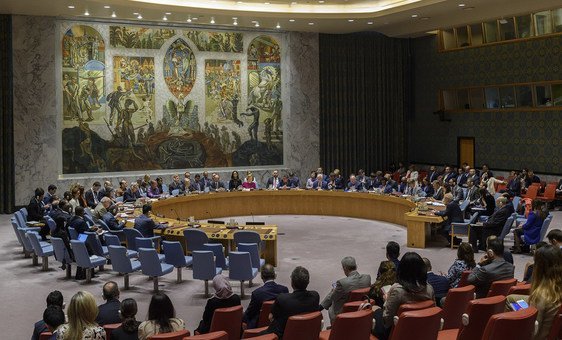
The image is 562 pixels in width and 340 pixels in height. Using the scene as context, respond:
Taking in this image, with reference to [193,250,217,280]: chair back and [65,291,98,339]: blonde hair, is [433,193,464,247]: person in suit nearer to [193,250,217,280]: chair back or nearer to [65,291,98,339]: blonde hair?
[193,250,217,280]: chair back

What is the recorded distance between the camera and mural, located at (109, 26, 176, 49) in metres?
20.3

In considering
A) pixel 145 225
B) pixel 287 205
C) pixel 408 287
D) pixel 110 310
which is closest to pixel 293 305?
pixel 408 287

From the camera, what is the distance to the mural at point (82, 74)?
19766mm

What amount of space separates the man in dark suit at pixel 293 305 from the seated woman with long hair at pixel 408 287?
750 millimetres

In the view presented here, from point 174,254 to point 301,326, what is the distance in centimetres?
570

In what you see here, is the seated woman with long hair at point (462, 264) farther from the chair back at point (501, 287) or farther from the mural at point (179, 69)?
the mural at point (179, 69)

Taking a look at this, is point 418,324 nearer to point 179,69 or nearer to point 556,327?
point 556,327

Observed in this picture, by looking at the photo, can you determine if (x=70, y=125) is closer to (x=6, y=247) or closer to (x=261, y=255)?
(x=6, y=247)

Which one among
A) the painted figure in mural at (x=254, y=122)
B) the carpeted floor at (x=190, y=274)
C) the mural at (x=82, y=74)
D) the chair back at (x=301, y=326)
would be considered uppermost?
the mural at (x=82, y=74)

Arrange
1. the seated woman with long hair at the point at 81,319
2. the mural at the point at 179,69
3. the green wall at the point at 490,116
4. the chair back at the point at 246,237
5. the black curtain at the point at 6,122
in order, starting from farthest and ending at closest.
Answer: the mural at the point at 179,69 → the green wall at the point at 490,116 → the black curtain at the point at 6,122 → the chair back at the point at 246,237 → the seated woman with long hair at the point at 81,319

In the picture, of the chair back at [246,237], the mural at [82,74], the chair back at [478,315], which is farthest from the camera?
the mural at [82,74]

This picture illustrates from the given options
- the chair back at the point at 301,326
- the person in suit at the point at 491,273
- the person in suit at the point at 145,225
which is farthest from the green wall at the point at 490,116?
the chair back at the point at 301,326

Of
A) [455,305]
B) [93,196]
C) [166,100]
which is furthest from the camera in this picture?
[166,100]

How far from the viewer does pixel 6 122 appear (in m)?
19.2
